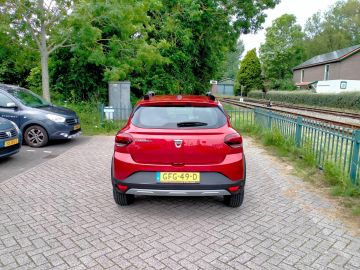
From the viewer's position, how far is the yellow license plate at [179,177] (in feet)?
12.2

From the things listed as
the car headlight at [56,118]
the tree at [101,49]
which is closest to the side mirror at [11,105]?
the car headlight at [56,118]

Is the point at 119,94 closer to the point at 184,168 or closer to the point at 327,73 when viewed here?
the point at 184,168

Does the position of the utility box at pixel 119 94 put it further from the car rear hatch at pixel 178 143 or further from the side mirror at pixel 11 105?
the car rear hatch at pixel 178 143

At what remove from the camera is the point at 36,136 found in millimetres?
8406

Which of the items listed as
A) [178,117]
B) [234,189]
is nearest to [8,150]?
[178,117]

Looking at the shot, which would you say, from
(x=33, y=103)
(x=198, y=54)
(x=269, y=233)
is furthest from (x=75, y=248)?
(x=198, y=54)

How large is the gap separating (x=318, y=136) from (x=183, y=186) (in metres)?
4.00

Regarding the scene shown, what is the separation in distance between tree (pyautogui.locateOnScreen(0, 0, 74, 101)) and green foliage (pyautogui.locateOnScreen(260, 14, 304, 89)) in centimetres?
4745

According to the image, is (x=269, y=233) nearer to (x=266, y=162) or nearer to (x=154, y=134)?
(x=154, y=134)

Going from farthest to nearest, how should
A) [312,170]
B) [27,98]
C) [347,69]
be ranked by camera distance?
[347,69] → [27,98] → [312,170]

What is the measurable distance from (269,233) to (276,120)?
600cm

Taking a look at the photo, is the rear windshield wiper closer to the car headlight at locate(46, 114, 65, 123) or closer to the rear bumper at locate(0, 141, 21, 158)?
the rear bumper at locate(0, 141, 21, 158)

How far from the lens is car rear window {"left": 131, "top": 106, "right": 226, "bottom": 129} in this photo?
3926 mm

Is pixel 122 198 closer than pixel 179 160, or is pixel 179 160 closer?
pixel 179 160
